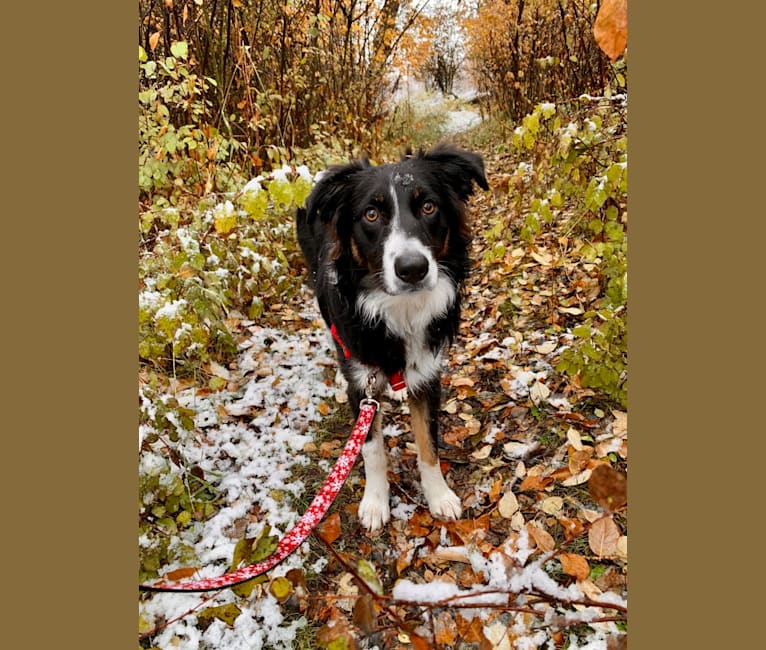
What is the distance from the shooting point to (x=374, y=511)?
9.05 feet

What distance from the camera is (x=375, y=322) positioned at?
279cm

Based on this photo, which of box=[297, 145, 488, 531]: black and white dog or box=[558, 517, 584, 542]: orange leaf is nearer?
box=[558, 517, 584, 542]: orange leaf

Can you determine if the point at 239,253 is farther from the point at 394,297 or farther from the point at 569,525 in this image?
the point at 569,525

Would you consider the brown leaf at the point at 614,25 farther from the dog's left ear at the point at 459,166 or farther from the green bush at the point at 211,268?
the green bush at the point at 211,268

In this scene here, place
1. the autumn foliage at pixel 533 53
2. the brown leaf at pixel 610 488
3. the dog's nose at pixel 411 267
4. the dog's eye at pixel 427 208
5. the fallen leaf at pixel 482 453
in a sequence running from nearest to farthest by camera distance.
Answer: the brown leaf at pixel 610 488 < the dog's nose at pixel 411 267 < the dog's eye at pixel 427 208 < the fallen leaf at pixel 482 453 < the autumn foliage at pixel 533 53

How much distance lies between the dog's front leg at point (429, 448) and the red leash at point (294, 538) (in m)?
0.47

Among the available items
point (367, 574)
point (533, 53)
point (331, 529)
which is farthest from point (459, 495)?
point (533, 53)

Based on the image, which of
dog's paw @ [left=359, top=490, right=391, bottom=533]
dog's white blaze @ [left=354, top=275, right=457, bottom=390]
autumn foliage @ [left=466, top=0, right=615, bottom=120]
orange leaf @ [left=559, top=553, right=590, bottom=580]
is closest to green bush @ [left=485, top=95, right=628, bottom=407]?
autumn foliage @ [left=466, top=0, right=615, bottom=120]

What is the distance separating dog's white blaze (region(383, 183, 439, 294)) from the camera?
2.32 m

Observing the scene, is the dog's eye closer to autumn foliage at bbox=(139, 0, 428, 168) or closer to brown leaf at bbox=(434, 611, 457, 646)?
brown leaf at bbox=(434, 611, 457, 646)

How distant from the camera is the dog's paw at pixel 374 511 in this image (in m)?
2.73

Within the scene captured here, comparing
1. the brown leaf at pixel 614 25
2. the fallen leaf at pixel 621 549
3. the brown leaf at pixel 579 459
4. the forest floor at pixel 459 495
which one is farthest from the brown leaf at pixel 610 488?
the brown leaf at pixel 579 459

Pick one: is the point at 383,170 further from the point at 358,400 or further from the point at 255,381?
the point at 255,381

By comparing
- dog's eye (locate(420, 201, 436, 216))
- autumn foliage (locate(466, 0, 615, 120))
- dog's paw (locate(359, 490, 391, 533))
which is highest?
autumn foliage (locate(466, 0, 615, 120))
